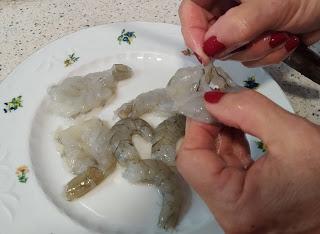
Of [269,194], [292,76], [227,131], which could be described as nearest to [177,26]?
[292,76]

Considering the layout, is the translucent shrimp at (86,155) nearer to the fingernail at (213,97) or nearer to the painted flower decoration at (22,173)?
the painted flower decoration at (22,173)

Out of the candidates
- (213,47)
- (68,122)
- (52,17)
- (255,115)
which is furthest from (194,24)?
(52,17)

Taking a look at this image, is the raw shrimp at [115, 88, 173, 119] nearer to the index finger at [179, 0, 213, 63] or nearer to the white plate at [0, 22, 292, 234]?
the white plate at [0, 22, 292, 234]

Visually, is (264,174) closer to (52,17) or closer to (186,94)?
(186,94)

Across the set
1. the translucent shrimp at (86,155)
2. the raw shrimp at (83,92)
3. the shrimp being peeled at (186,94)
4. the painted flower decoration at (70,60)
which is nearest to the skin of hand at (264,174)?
the shrimp being peeled at (186,94)

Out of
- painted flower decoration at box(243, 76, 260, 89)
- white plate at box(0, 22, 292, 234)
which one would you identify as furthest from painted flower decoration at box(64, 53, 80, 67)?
painted flower decoration at box(243, 76, 260, 89)
